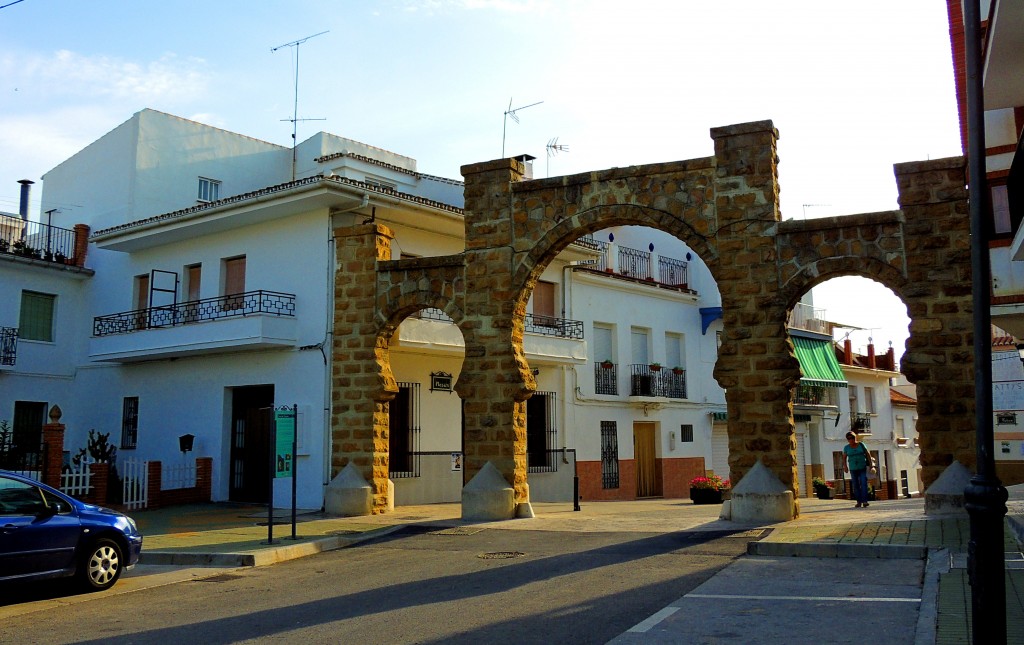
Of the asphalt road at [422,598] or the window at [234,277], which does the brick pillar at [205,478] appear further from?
the asphalt road at [422,598]

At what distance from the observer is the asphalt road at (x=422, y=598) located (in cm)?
763

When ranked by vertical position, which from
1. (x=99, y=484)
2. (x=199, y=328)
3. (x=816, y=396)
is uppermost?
(x=199, y=328)

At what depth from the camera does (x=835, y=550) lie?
1050 centimetres

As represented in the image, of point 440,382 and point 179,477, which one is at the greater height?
point 440,382

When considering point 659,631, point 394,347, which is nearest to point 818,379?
point 394,347

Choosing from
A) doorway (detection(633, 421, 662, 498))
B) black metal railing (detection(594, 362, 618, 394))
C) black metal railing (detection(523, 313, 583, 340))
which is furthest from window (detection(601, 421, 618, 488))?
black metal railing (detection(523, 313, 583, 340))

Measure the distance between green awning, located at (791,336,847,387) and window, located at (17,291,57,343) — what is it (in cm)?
2511

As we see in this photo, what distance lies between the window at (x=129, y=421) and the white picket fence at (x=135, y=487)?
3.96 metres

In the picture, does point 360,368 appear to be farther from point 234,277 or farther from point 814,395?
point 814,395

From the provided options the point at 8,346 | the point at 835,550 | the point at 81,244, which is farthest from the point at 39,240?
the point at 835,550

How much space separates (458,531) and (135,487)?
9.28 m

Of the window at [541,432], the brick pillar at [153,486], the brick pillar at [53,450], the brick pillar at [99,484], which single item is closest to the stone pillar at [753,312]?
the window at [541,432]

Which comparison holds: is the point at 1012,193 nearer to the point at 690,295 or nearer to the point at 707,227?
the point at 707,227

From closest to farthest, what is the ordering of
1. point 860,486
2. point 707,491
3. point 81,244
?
point 860,486
point 707,491
point 81,244
